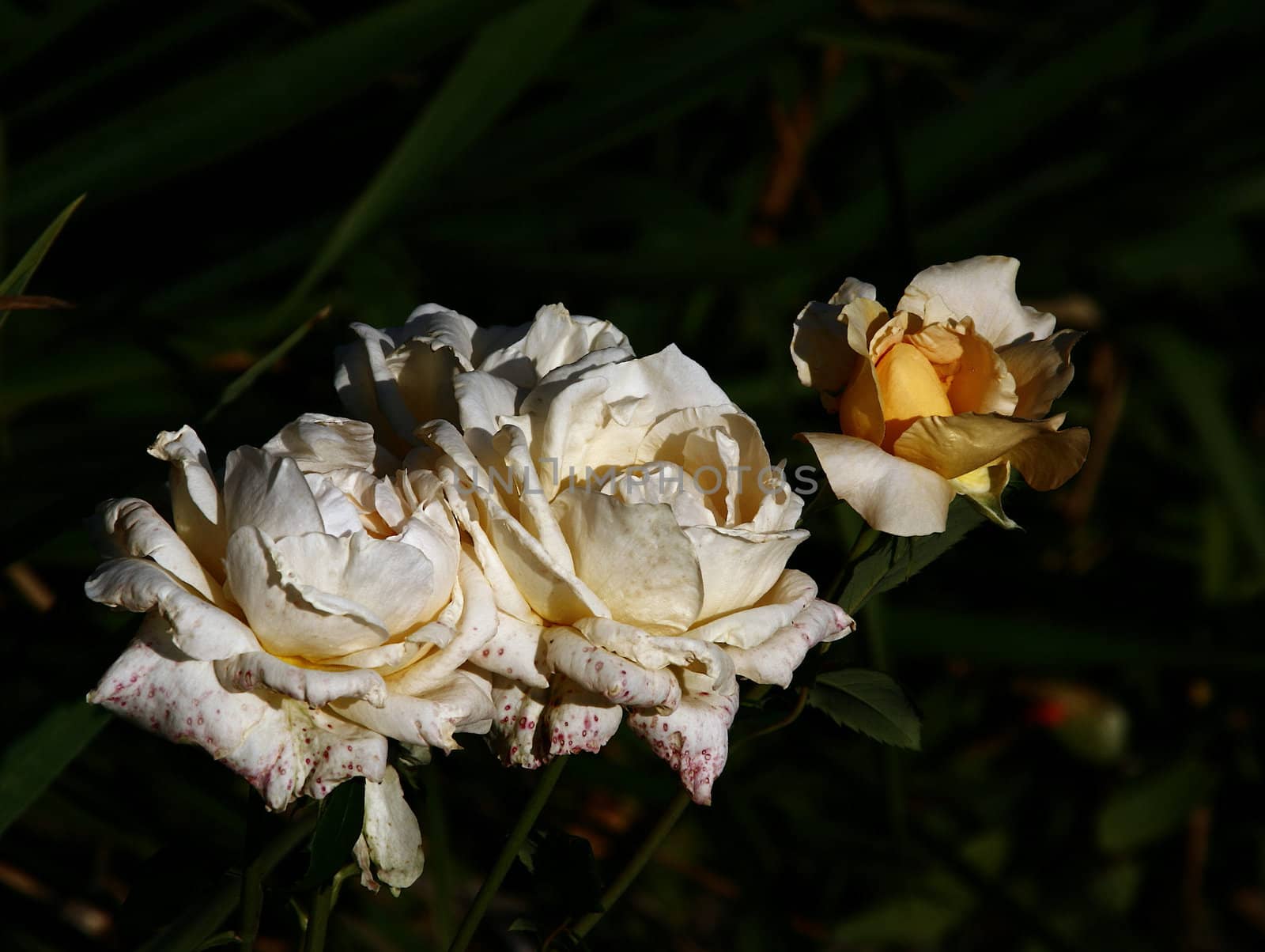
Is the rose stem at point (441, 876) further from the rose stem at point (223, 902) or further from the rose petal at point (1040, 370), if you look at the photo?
the rose petal at point (1040, 370)

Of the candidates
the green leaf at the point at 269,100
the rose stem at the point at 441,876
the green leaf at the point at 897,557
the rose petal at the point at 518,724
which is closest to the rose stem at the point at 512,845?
the rose petal at the point at 518,724

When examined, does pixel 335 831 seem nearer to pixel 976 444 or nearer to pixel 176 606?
pixel 176 606

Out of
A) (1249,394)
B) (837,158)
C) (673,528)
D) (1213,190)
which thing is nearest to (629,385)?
(673,528)

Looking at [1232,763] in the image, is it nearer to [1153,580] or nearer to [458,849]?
[1153,580]

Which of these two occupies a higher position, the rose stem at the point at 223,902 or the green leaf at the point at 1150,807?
the rose stem at the point at 223,902

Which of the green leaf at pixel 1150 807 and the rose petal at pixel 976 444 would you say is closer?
the rose petal at pixel 976 444
